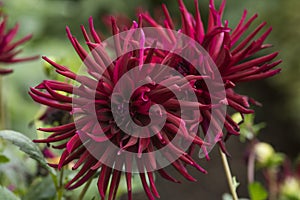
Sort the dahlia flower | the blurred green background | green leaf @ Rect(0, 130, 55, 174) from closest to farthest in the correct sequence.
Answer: the dahlia flower, green leaf @ Rect(0, 130, 55, 174), the blurred green background

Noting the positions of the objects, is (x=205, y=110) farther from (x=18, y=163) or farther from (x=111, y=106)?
(x=18, y=163)

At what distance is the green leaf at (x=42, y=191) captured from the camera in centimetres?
66

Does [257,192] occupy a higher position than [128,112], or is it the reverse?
[128,112]

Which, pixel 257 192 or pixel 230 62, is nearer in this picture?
pixel 230 62

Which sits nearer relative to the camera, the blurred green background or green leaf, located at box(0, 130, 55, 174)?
green leaf, located at box(0, 130, 55, 174)

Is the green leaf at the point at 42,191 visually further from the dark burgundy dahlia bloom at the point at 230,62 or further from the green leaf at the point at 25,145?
the dark burgundy dahlia bloom at the point at 230,62

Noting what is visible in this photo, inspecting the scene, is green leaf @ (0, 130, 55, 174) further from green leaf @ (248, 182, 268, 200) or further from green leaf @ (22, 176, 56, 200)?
green leaf @ (248, 182, 268, 200)

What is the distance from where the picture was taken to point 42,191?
66 centimetres

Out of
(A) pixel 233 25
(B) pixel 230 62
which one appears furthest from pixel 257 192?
(A) pixel 233 25

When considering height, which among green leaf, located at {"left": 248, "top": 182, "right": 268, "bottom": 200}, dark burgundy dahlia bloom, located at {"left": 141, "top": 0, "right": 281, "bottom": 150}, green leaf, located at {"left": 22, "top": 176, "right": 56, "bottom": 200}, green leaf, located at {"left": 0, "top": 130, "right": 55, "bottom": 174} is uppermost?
dark burgundy dahlia bloom, located at {"left": 141, "top": 0, "right": 281, "bottom": 150}

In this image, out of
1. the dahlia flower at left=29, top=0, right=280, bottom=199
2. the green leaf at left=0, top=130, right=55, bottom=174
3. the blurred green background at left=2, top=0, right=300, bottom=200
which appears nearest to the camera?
the dahlia flower at left=29, top=0, right=280, bottom=199

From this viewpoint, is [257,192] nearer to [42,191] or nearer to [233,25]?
[42,191]

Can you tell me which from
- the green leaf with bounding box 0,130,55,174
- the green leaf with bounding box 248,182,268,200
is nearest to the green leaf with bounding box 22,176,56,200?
the green leaf with bounding box 0,130,55,174

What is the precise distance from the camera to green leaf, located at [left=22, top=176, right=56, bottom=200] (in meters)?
0.66
